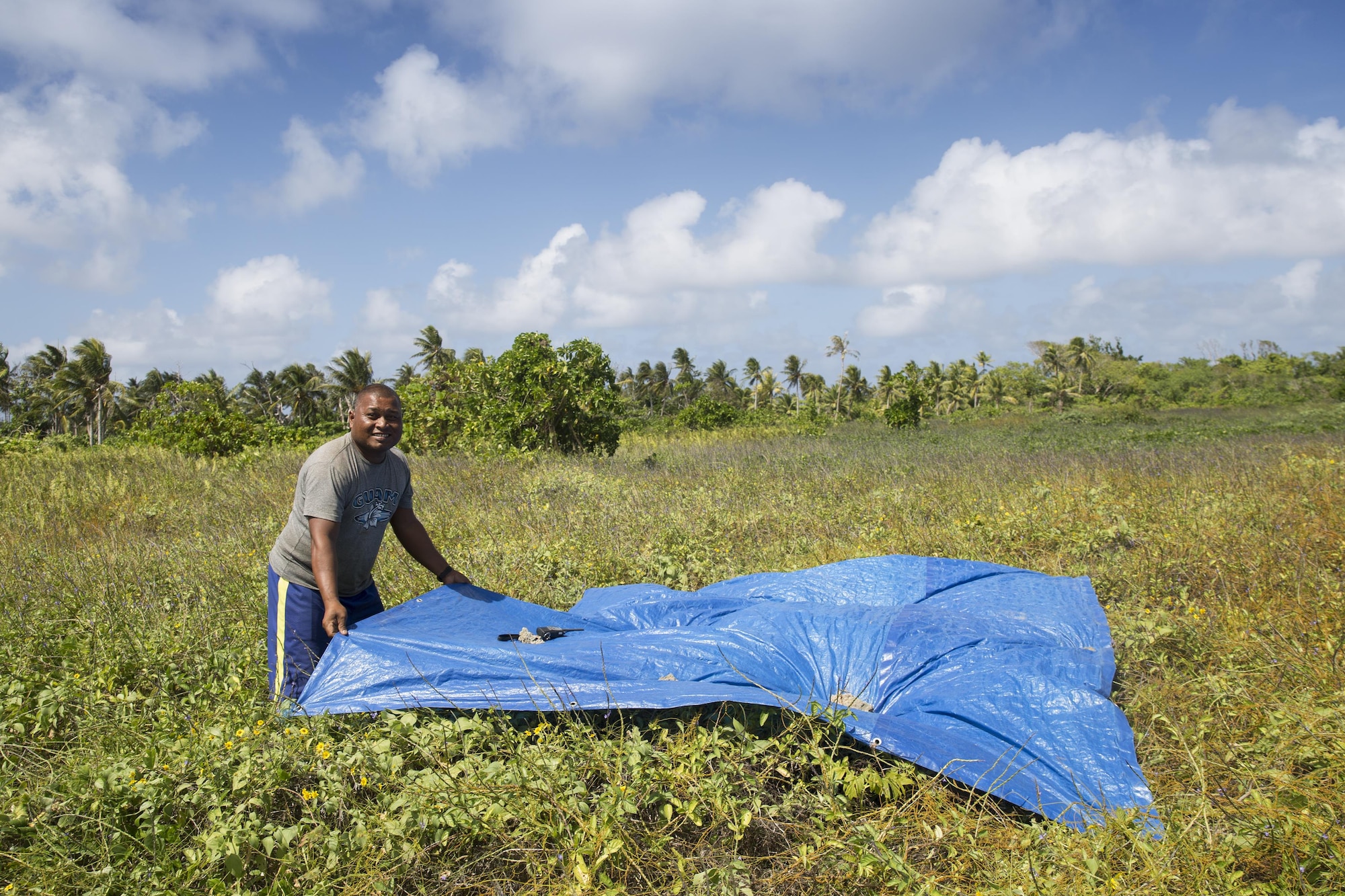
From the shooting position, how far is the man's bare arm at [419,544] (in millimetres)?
3074

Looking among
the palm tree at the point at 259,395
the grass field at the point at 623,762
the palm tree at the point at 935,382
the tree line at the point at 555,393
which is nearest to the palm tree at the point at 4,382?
the tree line at the point at 555,393

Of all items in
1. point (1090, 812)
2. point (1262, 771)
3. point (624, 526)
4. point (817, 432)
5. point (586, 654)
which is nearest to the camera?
point (1262, 771)

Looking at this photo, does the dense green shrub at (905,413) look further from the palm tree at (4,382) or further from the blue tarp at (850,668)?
the palm tree at (4,382)

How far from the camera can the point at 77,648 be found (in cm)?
307

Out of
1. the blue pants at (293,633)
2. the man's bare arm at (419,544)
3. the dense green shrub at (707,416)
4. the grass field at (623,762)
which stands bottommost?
the grass field at (623,762)

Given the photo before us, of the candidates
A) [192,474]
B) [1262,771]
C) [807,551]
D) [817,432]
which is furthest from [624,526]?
[817,432]

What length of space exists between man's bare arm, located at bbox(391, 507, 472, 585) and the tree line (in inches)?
273

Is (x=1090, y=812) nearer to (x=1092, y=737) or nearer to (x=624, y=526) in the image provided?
(x=1092, y=737)

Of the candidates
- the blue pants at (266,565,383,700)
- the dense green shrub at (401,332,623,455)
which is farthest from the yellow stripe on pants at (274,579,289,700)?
the dense green shrub at (401,332,623,455)

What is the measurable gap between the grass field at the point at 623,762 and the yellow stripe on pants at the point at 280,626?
12 centimetres

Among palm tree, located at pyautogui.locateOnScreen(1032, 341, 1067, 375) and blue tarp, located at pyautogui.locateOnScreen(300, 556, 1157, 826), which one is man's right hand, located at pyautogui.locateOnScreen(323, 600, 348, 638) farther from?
palm tree, located at pyautogui.locateOnScreen(1032, 341, 1067, 375)

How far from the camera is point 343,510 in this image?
2.68 m

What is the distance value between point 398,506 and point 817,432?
18.2 meters

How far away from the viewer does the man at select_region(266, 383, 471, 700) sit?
103 inches
